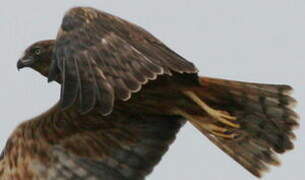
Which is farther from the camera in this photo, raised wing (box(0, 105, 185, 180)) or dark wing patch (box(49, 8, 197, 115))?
raised wing (box(0, 105, 185, 180))

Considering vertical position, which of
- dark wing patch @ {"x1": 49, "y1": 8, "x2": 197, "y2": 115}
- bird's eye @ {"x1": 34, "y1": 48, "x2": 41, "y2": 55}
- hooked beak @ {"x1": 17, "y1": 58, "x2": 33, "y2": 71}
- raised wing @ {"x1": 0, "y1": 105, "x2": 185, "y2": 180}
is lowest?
raised wing @ {"x1": 0, "y1": 105, "x2": 185, "y2": 180}

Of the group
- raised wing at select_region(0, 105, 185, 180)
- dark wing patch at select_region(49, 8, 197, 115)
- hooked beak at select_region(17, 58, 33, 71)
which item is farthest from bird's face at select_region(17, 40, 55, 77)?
dark wing patch at select_region(49, 8, 197, 115)

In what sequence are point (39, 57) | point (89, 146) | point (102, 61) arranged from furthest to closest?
point (39, 57) < point (89, 146) < point (102, 61)

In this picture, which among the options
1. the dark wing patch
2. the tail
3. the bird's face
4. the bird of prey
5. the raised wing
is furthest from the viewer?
the bird's face

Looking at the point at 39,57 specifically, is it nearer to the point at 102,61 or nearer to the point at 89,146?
the point at 89,146

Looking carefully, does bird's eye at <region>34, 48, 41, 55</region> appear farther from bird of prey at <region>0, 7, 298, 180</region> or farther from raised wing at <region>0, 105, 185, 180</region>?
raised wing at <region>0, 105, 185, 180</region>

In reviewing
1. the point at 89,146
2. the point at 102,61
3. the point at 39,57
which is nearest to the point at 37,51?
the point at 39,57

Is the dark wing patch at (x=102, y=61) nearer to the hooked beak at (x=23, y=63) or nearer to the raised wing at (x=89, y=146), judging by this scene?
the raised wing at (x=89, y=146)

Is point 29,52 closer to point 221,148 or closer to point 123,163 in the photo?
point 123,163
